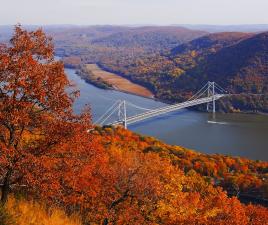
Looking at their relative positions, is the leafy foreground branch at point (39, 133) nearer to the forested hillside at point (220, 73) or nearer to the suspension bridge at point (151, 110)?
the suspension bridge at point (151, 110)

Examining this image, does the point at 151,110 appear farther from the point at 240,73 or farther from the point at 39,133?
A: the point at 39,133

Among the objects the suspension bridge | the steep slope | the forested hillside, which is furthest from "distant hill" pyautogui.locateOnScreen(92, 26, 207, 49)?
the suspension bridge

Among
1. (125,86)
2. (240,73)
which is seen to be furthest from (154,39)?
(240,73)

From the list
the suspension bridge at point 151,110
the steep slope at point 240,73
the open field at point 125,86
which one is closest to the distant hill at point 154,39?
the open field at point 125,86

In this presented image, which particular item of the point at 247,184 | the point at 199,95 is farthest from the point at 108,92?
the point at 247,184

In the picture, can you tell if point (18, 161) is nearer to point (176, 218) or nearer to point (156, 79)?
point (176, 218)

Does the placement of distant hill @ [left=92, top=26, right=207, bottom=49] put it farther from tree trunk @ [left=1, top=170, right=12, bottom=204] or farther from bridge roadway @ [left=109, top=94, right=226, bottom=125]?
tree trunk @ [left=1, top=170, right=12, bottom=204]
